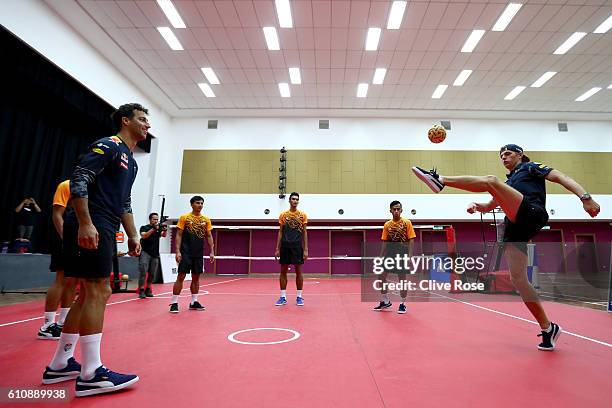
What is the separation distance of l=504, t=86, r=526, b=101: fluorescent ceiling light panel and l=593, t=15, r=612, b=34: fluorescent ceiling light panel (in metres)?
3.32

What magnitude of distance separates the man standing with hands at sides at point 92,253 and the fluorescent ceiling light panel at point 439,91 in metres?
13.4

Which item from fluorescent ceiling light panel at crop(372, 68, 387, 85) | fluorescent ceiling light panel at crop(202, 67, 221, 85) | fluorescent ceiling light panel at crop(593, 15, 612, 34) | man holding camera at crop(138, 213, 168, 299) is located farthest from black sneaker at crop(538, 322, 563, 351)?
fluorescent ceiling light panel at crop(202, 67, 221, 85)

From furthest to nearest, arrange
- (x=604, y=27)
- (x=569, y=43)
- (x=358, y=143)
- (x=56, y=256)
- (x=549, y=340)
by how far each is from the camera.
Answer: (x=358, y=143)
(x=569, y=43)
(x=604, y=27)
(x=56, y=256)
(x=549, y=340)

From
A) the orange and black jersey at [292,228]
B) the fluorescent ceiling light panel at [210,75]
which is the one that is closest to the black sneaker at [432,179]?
the orange and black jersey at [292,228]

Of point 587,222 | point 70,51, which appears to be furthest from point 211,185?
point 587,222

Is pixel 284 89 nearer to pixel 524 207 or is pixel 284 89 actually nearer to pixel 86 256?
pixel 524 207

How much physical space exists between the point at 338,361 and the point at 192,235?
11.6 ft

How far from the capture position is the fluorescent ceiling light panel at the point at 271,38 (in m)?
9.75

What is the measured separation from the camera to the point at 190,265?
509 centimetres

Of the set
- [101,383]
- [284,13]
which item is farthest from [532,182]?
[284,13]

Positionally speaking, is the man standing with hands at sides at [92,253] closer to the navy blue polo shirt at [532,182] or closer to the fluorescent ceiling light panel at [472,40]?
the navy blue polo shirt at [532,182]

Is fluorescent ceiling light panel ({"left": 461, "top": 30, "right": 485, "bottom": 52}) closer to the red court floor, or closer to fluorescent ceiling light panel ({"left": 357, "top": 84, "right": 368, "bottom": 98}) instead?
fluorescent ceiling light panel ({"left": 357, "top": 84, "right": 368, "bottom": 98})

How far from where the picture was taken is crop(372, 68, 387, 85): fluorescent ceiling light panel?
11.7 m

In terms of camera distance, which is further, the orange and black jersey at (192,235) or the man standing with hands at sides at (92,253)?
the orange and black jersey at (192,235)
